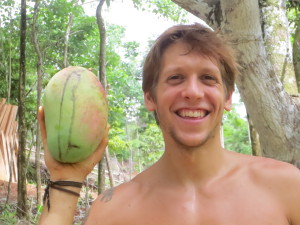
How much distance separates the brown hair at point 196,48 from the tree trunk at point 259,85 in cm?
39

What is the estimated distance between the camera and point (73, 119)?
1486 mm

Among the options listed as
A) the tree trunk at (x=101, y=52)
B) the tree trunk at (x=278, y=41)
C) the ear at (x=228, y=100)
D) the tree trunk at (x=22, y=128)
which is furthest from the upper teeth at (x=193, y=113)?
the tree trunk at (x=22, y=128)

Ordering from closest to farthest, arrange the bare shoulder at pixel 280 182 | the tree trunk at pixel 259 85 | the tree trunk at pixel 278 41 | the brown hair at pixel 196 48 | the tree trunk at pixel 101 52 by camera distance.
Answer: the bare shoulder at pixel 280 182 < the brown hair at pixel 196 48 < the tree trunk at pixel 259 85 < the tree trunk at pixel 278 41 < the tree trunk at pixel 101 52

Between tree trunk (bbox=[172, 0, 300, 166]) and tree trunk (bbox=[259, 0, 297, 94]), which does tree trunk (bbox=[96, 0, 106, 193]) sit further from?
tree trunk (bbox=[172, 0, 300, 166])

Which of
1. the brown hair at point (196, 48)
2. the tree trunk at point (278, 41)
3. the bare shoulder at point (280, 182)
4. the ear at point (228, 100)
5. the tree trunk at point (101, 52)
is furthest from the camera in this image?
the tree trunk at point (101, 52)

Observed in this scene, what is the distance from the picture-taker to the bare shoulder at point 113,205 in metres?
1.64

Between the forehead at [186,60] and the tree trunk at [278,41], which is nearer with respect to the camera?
the forehead at [186,60]

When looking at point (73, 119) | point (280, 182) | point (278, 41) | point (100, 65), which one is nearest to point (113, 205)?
point (73, 119)

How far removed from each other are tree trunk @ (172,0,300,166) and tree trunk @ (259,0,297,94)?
278 mm

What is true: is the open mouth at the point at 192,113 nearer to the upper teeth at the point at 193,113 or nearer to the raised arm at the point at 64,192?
the upper teeth at the point at 193,113

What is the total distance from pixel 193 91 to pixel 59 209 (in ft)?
2.02

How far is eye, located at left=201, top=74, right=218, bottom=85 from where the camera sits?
5.15 ft

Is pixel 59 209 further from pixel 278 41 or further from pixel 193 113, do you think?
pixel 278 41

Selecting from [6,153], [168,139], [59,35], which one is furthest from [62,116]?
[6,153]
